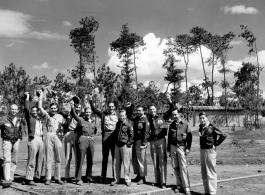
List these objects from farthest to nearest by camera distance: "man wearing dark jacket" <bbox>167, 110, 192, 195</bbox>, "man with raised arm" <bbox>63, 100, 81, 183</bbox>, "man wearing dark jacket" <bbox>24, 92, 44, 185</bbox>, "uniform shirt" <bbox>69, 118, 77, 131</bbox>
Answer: "uniform shirt" <bbox>69, 118, 77, 131</bbox>, "man with raised arm" <bbox>63, 100, 81, 183</bbox>, "man wearing dark jacket" <bbox>24, 92, 44, 185</bbox>, "man wearing dark jacket" <bbox>167, 110, 192, 195</bbox>

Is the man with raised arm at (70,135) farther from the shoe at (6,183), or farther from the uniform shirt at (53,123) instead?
the shoe at (6,183)

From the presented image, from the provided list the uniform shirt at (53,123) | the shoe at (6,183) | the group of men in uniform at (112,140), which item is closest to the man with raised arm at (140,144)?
the group of men in uniform at (112,140)

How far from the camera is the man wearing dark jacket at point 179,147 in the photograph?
7.27 metres

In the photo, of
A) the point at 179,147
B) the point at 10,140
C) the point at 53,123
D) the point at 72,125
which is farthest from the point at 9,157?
the point at 179,147

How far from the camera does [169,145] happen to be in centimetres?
760

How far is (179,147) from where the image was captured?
7332 millimetres

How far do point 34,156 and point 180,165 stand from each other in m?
3.41

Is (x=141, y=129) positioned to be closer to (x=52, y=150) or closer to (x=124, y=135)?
(x=124, y=135)

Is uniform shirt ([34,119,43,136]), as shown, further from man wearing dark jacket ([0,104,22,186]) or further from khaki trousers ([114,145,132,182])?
khaki trousers ([114,145,132,182])

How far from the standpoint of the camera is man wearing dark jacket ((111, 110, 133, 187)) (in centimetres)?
782

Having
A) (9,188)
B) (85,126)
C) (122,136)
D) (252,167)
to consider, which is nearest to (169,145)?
(122,136)

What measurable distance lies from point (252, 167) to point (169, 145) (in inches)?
190

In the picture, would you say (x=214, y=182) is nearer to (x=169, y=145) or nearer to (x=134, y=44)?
(x=169, y=145)

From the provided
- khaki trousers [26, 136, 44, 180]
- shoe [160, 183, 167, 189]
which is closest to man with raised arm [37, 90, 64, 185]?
khaki trousers [26, 136, 44, 180]
